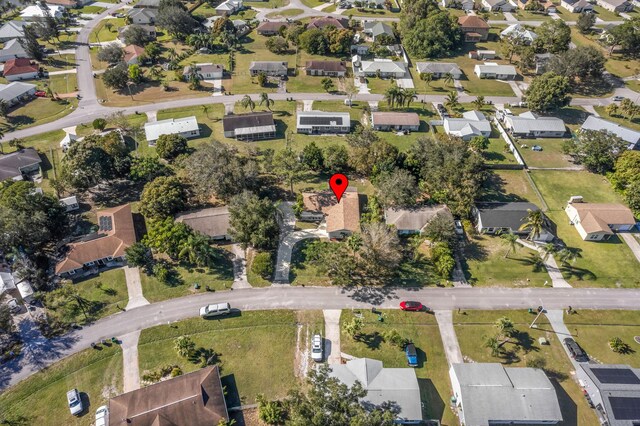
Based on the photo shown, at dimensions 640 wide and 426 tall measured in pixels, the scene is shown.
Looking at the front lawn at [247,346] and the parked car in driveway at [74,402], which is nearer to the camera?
the parked car in driveway at [74,402]

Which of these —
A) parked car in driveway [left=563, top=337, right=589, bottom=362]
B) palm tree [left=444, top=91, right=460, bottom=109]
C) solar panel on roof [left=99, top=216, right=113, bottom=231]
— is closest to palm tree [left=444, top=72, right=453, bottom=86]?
palm tree [left=444, top=91, right=460, bottom=109]

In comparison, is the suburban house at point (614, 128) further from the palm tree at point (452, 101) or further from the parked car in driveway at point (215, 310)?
the parked car in driveway at point (215, 310)

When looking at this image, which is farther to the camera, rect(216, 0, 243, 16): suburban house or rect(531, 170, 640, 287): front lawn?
rect(216, 0, 243, 16): suburban house

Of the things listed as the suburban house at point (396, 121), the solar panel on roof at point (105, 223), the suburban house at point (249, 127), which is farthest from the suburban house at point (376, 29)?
the solar panel on roof at point (105, 223)

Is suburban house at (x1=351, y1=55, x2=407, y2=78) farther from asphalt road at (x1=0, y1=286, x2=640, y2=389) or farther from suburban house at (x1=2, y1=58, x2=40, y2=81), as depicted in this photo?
suburban house at (x1=2, y1=58, x2=40, y2=81)

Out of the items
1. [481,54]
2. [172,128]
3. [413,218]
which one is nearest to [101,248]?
[172,128]

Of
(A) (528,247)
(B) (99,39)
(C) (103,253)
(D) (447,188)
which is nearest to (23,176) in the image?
(C) (103,253)
